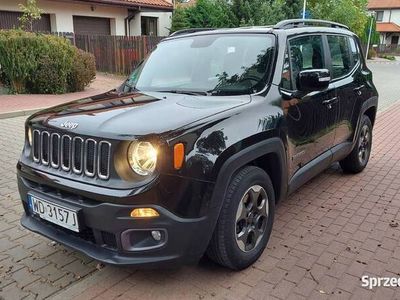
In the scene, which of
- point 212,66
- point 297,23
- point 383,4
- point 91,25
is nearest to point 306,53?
point 297,23

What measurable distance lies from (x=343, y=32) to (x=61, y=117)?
3558mm

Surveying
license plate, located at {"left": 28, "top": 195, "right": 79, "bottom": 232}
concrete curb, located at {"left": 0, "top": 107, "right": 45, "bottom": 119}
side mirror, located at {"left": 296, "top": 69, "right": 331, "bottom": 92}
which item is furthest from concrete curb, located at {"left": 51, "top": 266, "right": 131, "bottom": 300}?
concrete curb, located at {"left": 0, "top": 107, "right": 45, "bottom": 119}

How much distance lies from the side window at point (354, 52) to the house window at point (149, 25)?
62.1 feet

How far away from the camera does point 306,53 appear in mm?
3994

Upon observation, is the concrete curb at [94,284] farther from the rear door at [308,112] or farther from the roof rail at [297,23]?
the roof rail at [297,23]

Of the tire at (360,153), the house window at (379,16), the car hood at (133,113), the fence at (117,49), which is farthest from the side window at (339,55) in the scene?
the house window at (379,16)

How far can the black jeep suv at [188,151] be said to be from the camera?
2.51 meters

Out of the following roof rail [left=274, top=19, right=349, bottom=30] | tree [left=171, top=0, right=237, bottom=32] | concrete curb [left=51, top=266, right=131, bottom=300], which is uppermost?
tree [left=171, top=0, right=237, bottom=32]

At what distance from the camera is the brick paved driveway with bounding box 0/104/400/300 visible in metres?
2.93

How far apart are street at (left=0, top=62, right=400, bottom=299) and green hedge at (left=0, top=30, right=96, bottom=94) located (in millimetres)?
7736

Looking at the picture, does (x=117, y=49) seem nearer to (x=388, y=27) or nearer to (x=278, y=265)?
(x=278, y=265)

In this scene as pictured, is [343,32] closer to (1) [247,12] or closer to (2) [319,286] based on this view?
(2) [319,286]

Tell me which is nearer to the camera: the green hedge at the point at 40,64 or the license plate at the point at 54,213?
the license plate at the point at 54,213

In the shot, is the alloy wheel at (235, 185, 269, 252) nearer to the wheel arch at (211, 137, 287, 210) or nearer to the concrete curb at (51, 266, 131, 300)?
the wheel arch at (211, 137, 287, 210)
